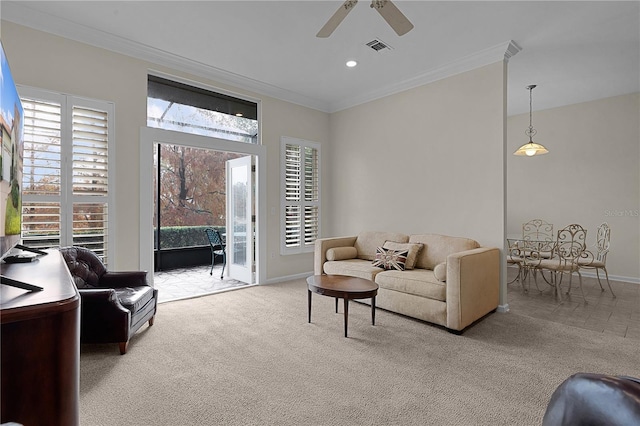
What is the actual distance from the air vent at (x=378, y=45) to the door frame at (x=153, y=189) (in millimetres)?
2212

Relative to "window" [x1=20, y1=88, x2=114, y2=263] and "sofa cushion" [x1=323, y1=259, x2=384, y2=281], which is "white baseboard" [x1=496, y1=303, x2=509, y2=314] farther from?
"window" [x1=20, y1=88, x2=114, y2=263]

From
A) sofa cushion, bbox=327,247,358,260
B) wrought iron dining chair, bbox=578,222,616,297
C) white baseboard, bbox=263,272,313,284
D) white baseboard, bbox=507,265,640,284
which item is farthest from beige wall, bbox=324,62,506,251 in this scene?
white baseboard, bbox=507,265,640,284

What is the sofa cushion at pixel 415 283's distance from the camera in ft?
10.9

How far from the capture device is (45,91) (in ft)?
10.7

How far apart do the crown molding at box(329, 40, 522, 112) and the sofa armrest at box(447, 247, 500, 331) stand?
89.5 inches

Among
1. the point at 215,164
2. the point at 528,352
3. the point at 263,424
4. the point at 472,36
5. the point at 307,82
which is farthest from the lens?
the point at 215,164

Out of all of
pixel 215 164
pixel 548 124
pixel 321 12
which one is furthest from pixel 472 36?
pixel 215 164

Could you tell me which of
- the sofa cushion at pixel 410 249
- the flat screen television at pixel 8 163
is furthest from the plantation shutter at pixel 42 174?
the sofa cushion at pixel 410 249

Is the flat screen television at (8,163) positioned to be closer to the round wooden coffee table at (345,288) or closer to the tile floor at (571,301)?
the round wooden coffee table at (345,288)

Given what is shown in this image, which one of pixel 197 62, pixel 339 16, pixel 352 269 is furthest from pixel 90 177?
pixel 352 269

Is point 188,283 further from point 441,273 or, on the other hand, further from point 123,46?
point 441,273

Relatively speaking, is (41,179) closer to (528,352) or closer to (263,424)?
(263,424)

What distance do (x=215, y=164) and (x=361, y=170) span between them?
527cm

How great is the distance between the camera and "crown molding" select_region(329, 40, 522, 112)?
3744 millimetres
